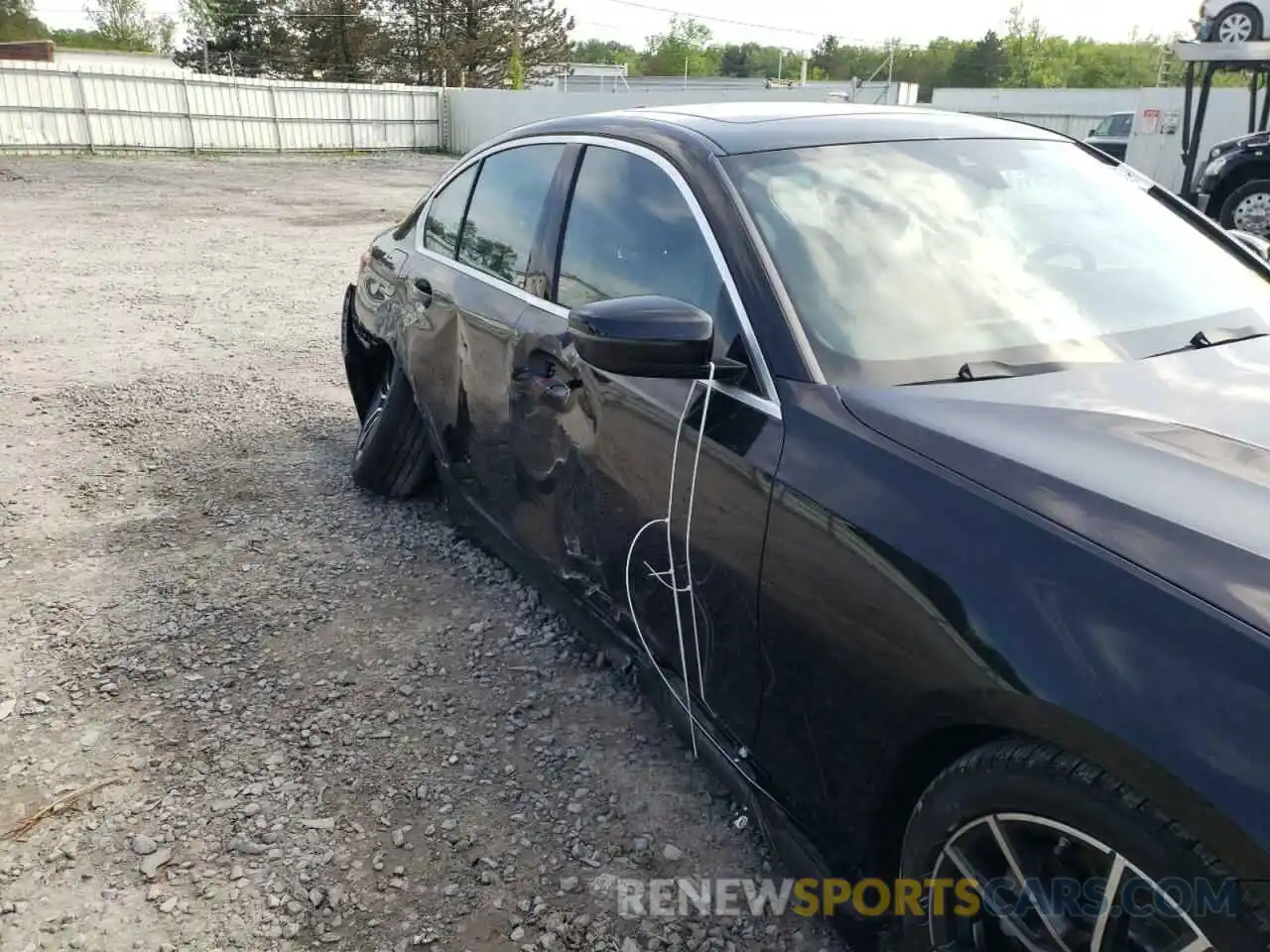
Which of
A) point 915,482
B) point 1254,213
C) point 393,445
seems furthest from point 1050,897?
point 1254,213

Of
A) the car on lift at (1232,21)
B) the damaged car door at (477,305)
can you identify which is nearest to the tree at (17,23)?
the car on lift at (1232,21)

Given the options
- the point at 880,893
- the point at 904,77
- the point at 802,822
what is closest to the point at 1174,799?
the point at 880,893

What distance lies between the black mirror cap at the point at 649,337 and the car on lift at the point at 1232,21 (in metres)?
15.9

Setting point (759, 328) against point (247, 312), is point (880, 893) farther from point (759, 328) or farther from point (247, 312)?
point (247, 312)

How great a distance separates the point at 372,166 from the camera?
26.2m

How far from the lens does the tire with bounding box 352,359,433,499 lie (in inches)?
160

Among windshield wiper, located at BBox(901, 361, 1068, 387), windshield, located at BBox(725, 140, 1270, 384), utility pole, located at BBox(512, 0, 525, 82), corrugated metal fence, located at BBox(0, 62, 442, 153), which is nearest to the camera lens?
windshield wiper, located at BBox(901, 361, 1068, 387)

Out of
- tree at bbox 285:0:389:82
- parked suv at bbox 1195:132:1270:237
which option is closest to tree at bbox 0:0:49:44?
tree at bbox 285:0:389:82

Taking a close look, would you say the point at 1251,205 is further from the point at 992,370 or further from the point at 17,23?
the point at 17,23

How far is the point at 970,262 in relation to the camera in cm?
229

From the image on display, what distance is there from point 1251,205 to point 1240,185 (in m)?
0.28

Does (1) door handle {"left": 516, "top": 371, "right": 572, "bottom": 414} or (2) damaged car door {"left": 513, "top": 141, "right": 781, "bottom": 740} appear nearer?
(2) damaged car door {"left": 513, "top": 141, "right": 781, "bottom": 740}

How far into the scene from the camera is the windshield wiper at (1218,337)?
2.14 meters

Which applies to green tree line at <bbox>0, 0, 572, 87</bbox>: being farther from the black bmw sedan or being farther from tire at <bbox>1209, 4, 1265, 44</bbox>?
the black bmw sedan
